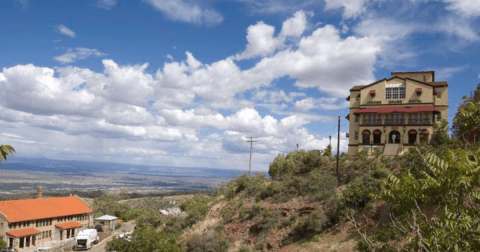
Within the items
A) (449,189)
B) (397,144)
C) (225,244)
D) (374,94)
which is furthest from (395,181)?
(374,94)

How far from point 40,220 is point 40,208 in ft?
8.97

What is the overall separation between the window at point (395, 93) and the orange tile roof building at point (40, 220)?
4880cm

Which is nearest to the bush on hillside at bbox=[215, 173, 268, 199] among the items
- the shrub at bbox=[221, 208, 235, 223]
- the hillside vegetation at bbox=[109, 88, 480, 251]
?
the hillside vegetation at bbox=[109, 88, 480, 251]

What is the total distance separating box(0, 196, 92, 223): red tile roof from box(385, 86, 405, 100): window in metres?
49.3

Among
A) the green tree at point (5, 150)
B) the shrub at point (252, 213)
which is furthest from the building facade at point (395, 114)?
the green tree at point (5, 150)

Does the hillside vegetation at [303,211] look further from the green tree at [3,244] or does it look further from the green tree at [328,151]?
the green tree at [3,244]

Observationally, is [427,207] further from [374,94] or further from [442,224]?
[374,94]

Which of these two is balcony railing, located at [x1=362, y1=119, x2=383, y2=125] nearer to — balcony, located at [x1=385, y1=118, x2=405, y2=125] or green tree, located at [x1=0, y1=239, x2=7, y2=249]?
balcony, located at [x1=385, y1=118, x2=405, y2=125]

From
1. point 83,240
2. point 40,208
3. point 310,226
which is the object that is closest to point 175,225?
point 83,240

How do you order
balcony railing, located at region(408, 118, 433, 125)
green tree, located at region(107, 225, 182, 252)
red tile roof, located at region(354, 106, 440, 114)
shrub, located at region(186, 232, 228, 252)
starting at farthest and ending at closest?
balcony railing, located at region(408, 118, 433, 125) → red tile roof, located at region(354, 106, 440, 114) → shrub, located at region(186, 232, 228, 252) → green tree, located at region(107, 225, 182, 252)

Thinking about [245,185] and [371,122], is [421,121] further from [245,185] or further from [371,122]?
[245,185]

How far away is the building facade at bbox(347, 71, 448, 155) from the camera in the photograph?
151ft

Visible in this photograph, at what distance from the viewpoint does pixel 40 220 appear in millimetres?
51844

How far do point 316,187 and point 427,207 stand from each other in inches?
519
